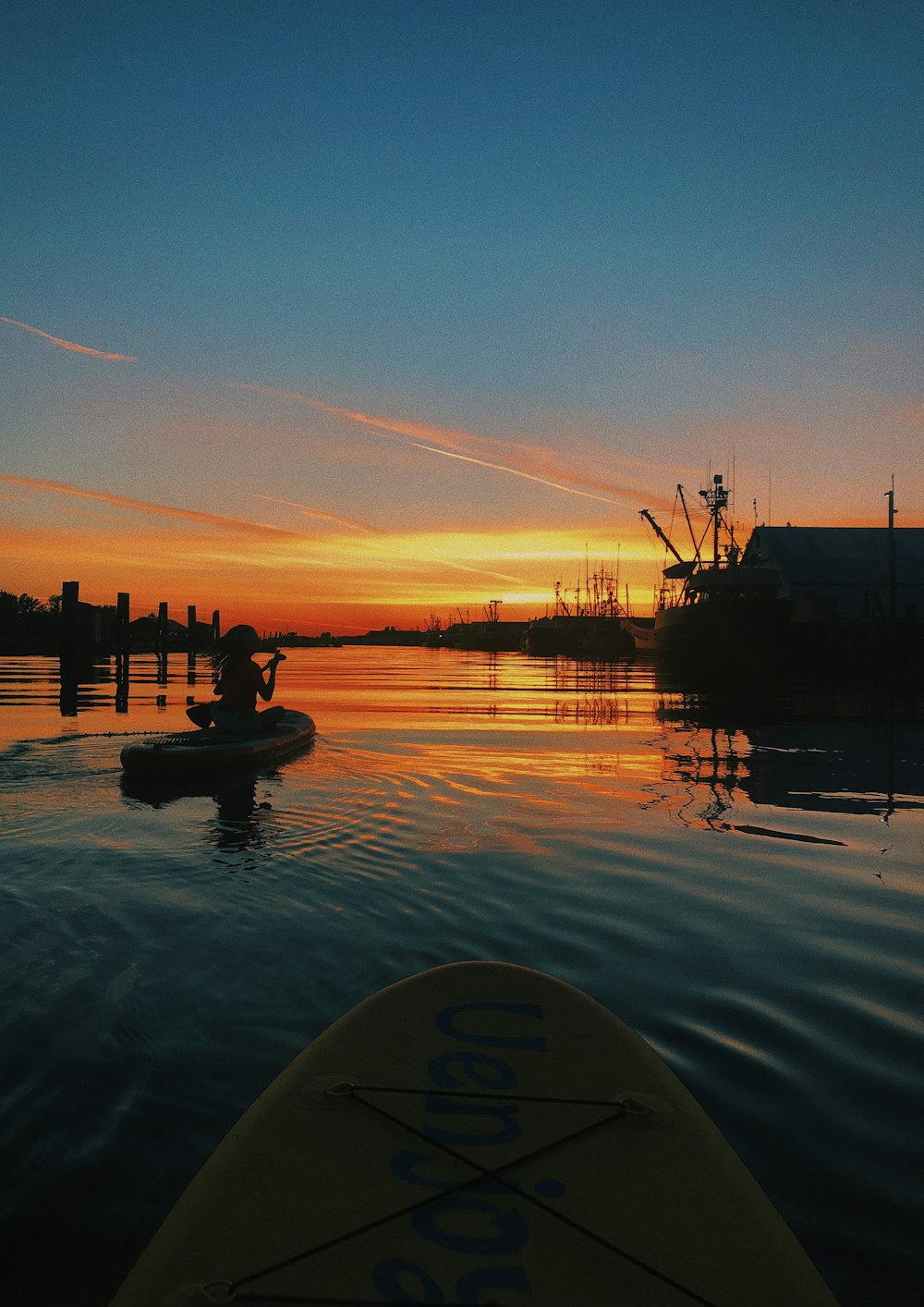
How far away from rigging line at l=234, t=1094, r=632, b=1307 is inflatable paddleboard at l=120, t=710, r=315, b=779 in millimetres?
9453

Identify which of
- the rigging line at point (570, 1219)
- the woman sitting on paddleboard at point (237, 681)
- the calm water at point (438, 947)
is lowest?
the calm water at point (438, 947)

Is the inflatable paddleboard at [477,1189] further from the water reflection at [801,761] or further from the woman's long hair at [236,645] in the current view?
the woman's long hair at [236,645]

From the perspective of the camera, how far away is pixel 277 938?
5520 millimetres

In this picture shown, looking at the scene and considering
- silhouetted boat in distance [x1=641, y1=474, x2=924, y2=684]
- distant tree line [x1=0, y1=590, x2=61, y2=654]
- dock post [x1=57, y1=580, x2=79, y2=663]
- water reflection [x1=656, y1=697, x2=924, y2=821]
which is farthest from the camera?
distant tree line [x1=0, y1=590, x2=61, y2=654]

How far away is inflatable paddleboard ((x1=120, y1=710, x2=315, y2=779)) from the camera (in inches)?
460

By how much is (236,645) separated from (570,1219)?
11825 mm

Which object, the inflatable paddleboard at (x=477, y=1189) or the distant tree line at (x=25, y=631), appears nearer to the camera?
the inflatable paddleboard at (x=477, y=1189)

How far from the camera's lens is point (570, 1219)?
2.40 m

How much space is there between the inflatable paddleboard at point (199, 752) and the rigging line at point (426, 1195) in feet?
31.0

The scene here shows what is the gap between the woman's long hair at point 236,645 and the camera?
13.5 meters

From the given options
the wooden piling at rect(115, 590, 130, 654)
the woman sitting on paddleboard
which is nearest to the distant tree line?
the wooden piling at rect(115, 590, 130, 654)

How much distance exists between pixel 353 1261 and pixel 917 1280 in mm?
1702

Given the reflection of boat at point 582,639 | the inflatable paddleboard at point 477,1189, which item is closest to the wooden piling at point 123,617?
the inflatable paddleboard at point 477,1189

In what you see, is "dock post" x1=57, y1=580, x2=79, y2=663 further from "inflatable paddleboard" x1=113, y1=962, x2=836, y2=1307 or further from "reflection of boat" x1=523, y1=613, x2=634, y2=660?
"reflection of boat" x1=523, y1=613, x2=634, y2=660
